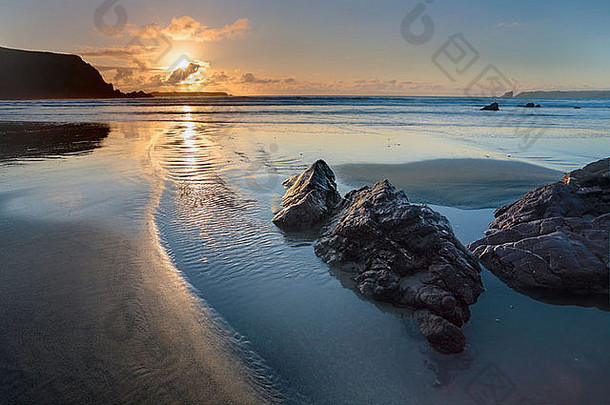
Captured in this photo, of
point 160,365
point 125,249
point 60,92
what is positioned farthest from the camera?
point 60,92

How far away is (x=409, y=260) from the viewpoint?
3.86m

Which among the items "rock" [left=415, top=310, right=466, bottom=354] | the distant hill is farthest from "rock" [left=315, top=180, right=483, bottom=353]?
the distant hill

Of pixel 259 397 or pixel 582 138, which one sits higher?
pixel 582 138

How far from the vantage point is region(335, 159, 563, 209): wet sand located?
7165mm

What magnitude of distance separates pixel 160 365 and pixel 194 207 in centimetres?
399

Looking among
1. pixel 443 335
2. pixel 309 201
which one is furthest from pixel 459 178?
pixel 443 335

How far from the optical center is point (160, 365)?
2746 mm

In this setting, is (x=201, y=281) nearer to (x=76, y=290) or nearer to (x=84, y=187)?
(x=76, y=290)

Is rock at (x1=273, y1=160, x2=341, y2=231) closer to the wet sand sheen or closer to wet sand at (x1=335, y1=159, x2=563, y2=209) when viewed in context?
wet sand at (x1=335, y1=159, x2=563, y2=209)

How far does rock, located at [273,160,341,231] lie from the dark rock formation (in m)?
2.37

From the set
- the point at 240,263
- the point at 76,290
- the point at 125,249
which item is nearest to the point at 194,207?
the point at 125,249

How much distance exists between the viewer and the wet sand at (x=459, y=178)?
716cm

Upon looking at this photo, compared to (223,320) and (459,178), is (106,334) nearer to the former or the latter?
(223,320)

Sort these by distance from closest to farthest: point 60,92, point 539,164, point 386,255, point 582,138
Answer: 1. point 386,255
2. point 539,164
3. point 582,138
4. point 60,92
